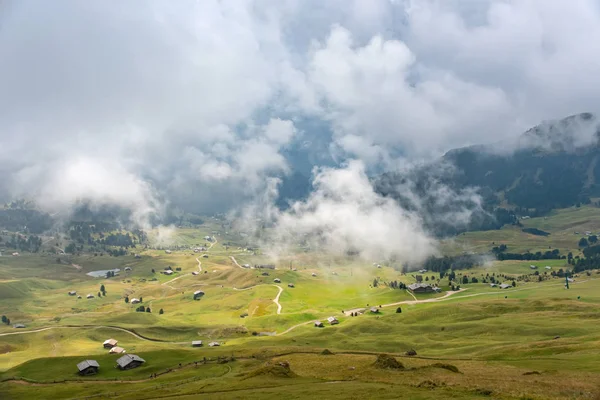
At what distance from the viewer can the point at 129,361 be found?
116250 mm

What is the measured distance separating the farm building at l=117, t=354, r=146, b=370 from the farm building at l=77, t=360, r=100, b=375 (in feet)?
20.2

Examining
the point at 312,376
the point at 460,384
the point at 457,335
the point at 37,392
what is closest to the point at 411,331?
the point at 457,335

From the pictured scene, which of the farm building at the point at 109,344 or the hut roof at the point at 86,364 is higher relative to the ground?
the hut roof at the point at 86,364

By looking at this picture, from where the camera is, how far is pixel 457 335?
140375mm

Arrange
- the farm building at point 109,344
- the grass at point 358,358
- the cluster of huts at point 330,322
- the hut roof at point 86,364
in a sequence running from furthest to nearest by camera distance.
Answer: the cluster of huts at point 330,322 → the farm building at point 109,344 → the hut roof at point 86,364 → the grass at point 358,358

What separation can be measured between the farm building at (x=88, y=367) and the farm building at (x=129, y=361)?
6.16m

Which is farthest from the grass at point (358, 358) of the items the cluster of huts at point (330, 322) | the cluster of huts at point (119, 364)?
the cluster of huts at point (330, 322)

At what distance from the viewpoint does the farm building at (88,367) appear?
4469 inches

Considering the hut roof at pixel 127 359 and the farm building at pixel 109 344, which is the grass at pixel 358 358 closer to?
the hut roof at pixel 127 359

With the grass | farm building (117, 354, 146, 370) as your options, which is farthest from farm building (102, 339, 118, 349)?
farm building (117, 354, 146, 370)

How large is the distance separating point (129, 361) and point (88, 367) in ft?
36.8

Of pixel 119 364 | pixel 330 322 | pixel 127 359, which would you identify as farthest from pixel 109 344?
pixel 330 322

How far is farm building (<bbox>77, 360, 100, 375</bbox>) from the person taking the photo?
114m

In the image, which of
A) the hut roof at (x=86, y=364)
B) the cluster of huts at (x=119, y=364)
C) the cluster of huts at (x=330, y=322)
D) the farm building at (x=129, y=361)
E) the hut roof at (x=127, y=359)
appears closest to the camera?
the cluster of huts at (x=119, y=364)
